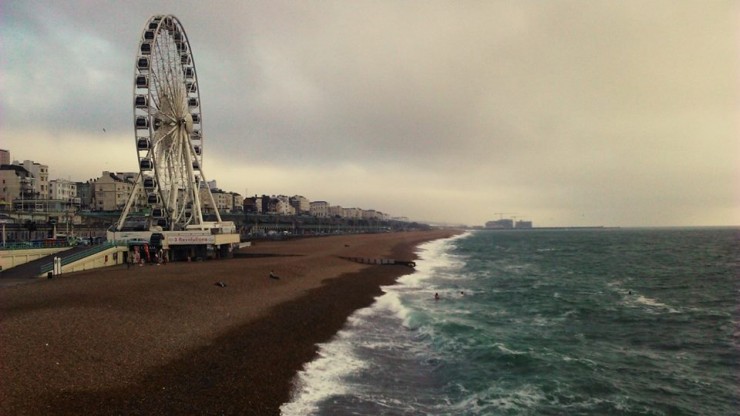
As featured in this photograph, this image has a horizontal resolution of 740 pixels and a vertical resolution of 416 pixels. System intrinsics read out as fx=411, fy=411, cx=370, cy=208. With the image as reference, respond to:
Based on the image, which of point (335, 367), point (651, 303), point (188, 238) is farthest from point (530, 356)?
point (188, 238)

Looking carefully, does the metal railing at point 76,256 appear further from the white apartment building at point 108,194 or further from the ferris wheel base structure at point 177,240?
the white apartment building at point 108,194

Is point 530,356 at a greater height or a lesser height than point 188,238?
lesser

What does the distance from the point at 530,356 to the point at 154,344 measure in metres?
17.0

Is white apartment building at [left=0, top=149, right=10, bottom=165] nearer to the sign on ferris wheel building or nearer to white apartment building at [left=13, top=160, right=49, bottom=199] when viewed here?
white apartment building at [left=13, top=160, right=49, bottom=199]

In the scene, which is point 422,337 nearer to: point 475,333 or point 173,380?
point 475,333

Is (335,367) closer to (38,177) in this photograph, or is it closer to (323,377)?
(323,377)

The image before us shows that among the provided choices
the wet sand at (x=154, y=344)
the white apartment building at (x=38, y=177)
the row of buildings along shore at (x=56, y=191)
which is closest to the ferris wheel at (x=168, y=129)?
the wet sand at (x=154, y=344)

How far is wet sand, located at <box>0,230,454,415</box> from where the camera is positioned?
12258 millimetres

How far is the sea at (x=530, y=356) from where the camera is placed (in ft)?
48.9

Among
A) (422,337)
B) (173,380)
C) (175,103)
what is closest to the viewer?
(173,380)

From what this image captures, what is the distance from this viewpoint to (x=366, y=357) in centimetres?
1925

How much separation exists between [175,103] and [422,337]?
48.7 metres

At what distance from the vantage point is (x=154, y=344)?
1662 cm

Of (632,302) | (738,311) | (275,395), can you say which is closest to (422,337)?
(275,395)
